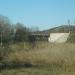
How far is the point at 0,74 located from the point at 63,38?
4562 cm

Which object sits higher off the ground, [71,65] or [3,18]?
[3,18]

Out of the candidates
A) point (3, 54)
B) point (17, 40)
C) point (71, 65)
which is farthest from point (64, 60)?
point (17, 40)

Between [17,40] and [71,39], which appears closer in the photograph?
[17,40]

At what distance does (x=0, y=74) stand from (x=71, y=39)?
3942cm

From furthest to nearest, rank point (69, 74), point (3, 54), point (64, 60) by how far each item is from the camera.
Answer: point (3, 54), point (64, 60), point (69, 74)

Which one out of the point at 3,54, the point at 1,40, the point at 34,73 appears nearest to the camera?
the point at 34,73

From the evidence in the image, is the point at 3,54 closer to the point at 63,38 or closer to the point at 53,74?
the point at 53,74

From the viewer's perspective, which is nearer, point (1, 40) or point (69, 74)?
point (69, 74)

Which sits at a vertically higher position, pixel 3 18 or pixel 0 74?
pixel 3 18

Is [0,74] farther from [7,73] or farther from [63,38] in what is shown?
[63,38]

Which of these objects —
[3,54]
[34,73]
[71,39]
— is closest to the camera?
[34,73]

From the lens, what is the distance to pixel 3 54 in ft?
83.5

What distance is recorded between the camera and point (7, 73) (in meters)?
14.6

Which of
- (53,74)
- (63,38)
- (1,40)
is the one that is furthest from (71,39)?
(53,74)
